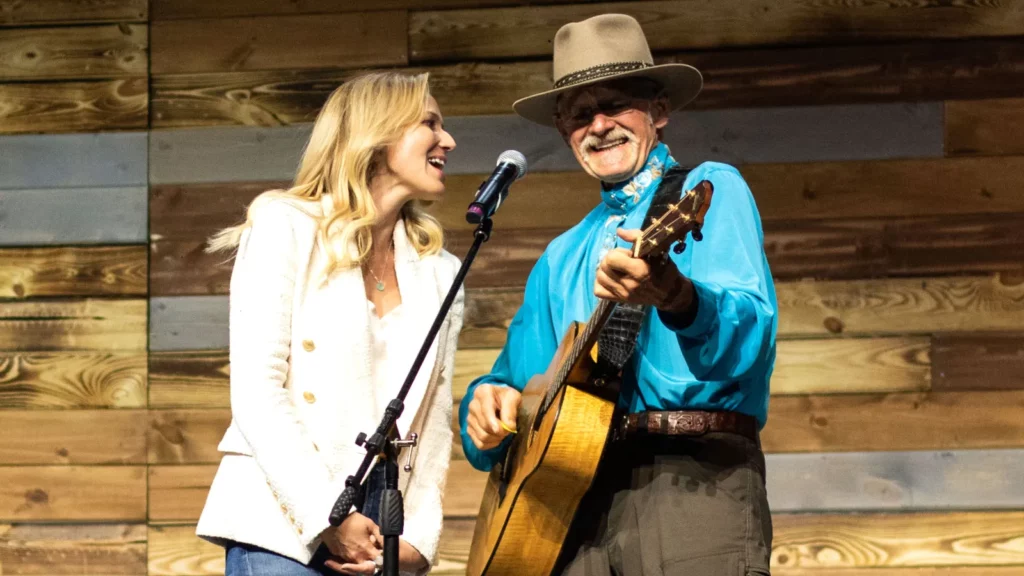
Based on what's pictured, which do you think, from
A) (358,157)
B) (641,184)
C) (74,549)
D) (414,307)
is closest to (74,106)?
(74,549)

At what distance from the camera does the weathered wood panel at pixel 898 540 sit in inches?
149

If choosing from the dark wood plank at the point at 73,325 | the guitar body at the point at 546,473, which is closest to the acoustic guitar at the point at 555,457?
the guitar body at the point at 546,473

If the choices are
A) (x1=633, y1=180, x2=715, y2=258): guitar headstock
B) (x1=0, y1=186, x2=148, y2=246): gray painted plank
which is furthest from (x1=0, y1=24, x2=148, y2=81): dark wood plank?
(x1=633, y1=180, x2=715, y2=258): guitar headstock

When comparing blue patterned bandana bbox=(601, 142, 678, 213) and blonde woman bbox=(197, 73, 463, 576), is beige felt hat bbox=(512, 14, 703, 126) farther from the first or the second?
blonde woman bbox=(197, 73, 463, 576)

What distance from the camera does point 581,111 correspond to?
255cm

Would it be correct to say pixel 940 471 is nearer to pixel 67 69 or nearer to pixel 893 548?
pixel 893 548

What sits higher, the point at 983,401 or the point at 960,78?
the point at 960,78

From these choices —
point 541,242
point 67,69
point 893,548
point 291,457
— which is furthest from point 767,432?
point 67,69

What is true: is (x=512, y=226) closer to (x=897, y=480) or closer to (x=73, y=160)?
(x=897, y=480)

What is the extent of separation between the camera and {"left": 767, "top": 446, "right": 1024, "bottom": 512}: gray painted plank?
3789mm

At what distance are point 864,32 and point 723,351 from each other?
2.20 meters

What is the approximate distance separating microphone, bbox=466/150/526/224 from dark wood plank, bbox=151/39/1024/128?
174 cm

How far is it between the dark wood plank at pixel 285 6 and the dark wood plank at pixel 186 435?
138cm

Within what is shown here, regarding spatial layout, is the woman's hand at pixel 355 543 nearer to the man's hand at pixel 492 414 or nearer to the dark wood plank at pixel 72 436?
the man's hand at pixel 492 414
